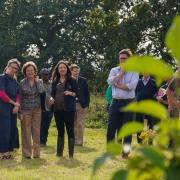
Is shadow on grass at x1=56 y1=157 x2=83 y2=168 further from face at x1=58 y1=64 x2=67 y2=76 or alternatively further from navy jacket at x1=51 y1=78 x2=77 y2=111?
face at x1=58 y1=64 x2=67 y2=76

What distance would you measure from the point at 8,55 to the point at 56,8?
14.9ft

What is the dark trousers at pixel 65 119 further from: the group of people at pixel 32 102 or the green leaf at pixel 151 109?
the green leaf at pixel 151 109

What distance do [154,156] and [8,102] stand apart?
27.6ft

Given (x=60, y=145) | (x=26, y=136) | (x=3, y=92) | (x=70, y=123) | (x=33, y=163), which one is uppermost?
(x=3, y=92)

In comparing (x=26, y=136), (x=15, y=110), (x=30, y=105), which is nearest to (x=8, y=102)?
(x=15, y=110)

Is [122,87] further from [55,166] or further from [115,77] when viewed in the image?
[55,166]

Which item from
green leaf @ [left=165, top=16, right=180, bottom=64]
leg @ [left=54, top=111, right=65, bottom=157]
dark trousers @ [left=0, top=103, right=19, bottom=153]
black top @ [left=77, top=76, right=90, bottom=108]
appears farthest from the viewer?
black top @ [left=77, top=76, right=90, bottom=108]

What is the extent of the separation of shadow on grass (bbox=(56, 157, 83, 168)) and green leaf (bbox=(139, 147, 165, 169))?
7842 mm

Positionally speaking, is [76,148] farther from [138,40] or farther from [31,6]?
[31,6]

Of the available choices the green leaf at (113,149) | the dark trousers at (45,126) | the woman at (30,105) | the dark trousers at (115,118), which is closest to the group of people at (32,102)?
the woman at (30,105)

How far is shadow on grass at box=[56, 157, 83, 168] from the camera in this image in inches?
349

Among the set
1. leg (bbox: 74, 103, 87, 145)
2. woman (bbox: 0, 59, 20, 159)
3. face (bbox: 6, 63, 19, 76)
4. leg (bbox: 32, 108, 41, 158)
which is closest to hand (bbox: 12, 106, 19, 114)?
woman (bbox: 0, 59, 20, 159)

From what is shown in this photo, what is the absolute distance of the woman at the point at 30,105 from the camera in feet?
30.5

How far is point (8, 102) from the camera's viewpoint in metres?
9.25
